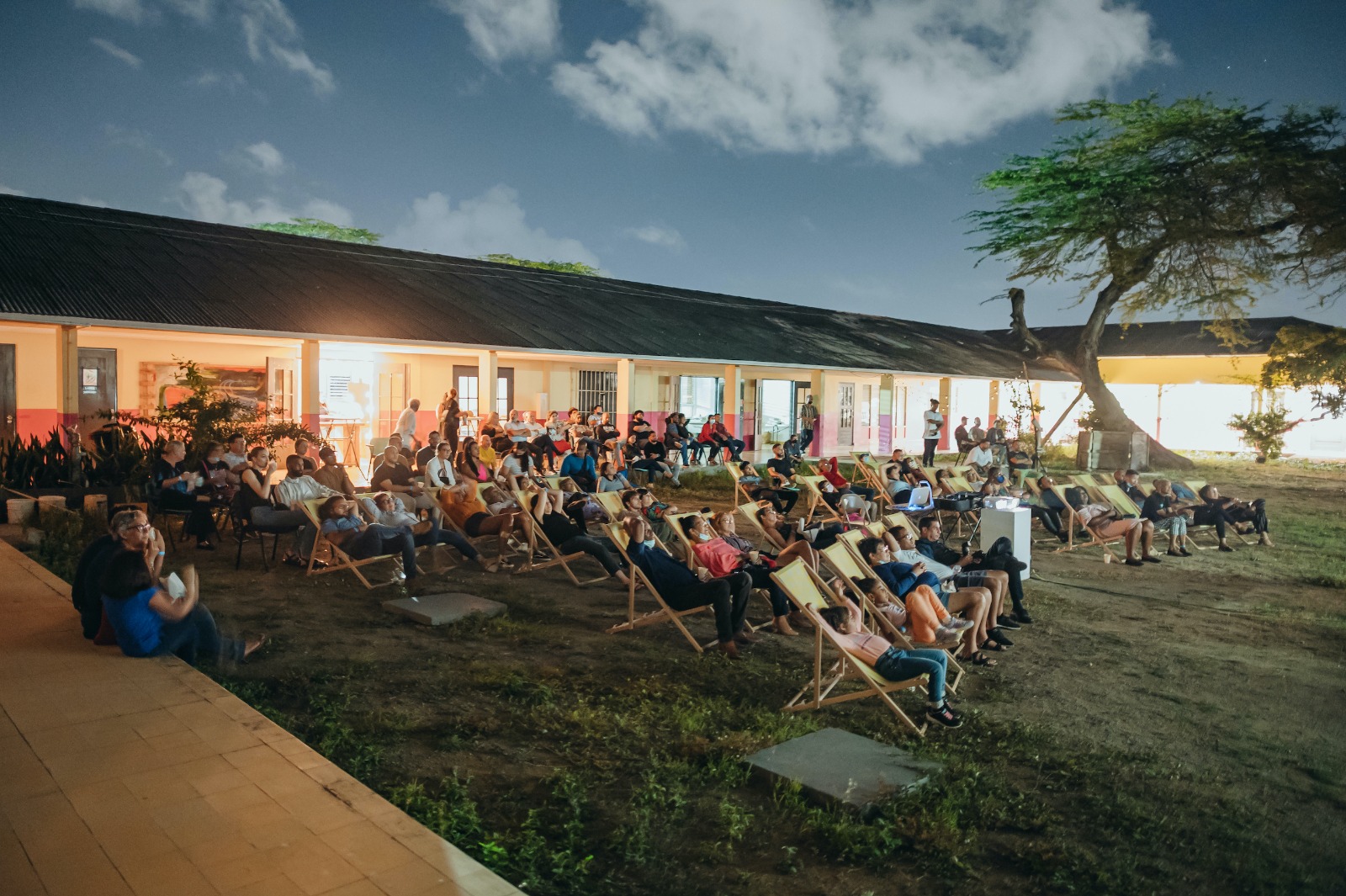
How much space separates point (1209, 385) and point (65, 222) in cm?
3096

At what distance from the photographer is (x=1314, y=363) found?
66.5 ft

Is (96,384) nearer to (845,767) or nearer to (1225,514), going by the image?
(845,767)

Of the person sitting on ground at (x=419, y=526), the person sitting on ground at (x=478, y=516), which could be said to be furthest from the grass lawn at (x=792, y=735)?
the person sitting on ground at (x=478, y=516)

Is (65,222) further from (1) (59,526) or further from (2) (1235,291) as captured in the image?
(2) (1235,291)

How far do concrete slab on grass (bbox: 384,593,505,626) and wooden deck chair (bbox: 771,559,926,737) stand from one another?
244 centimetres

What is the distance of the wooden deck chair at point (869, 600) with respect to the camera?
18.4 ft

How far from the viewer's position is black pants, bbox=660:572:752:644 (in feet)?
20.2

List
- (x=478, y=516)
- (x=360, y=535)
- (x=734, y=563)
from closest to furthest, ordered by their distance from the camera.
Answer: (x=734, y=563), (x=360, y=535), (x=478, y=516)

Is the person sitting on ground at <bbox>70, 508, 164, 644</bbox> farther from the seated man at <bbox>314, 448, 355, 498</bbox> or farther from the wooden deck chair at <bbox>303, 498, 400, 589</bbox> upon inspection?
the seated man at <bbox>314, 448, 355, 498</bbox>

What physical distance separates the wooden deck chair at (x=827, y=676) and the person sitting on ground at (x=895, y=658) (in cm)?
5

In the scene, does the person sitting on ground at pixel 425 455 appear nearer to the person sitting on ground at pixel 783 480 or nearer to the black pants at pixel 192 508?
the black pants at pixel 192 508

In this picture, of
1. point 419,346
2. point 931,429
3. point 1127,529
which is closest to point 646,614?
point 1127,529

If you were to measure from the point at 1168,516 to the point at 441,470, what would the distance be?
26.8 feet

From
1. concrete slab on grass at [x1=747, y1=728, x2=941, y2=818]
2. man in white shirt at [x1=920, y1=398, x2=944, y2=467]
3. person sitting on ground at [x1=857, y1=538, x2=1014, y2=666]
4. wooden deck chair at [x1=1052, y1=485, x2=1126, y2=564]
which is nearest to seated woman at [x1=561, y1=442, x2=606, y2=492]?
person sitting on ground at [x1=857, y1=538, x2=1014, y2=666]
